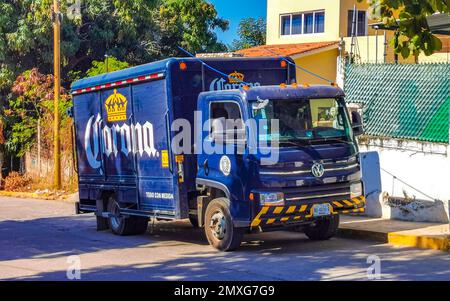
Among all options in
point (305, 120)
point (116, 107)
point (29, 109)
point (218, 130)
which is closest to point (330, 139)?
point (305, 120)

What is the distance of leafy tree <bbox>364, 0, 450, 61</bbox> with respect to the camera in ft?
26.2

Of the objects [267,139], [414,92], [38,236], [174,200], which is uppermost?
[414,92]

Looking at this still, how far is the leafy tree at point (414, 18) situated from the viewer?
26.2 feet

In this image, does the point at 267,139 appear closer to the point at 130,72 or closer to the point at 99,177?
the point at 130,72

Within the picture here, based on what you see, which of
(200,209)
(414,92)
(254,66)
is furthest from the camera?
(414,92)

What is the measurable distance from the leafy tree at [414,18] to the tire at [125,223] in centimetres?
688

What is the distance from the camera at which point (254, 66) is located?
12445mm

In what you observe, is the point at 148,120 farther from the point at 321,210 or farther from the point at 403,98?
the point at 403,98

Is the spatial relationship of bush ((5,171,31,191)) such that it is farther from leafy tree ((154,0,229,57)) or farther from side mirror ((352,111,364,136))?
side mirror ((352,111,364,136))

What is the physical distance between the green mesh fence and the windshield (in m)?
2.68

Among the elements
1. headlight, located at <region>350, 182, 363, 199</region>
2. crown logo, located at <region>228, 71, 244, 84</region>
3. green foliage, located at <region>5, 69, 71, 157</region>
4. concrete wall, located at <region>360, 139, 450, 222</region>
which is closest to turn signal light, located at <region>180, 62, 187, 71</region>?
crown logo, located at <region>228, 71, 244, 84</region>
